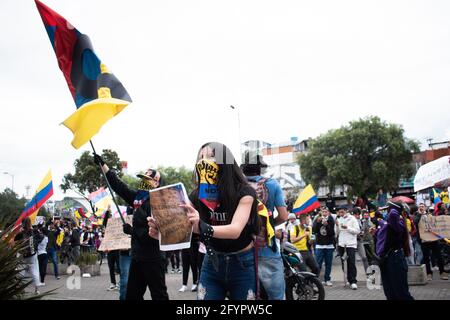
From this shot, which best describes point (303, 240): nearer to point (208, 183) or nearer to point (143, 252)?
point (143, 252)

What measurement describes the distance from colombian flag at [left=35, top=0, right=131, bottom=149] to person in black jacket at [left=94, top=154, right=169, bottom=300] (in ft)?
2.41

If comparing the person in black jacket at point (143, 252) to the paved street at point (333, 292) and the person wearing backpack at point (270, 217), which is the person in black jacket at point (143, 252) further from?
the paved street at point (333, 292)

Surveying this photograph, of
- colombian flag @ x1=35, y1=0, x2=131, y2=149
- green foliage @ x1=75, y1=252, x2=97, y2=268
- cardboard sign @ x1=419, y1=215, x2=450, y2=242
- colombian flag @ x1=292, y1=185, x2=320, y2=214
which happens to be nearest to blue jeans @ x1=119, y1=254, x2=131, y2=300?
colombian flag @ x1=35, y1=0, x2=131, y2=149

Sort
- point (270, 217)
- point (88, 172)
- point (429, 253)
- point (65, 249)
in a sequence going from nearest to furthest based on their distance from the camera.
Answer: point (270, 217)
point (429, 253)
point (65, 249)
point (88, 172)

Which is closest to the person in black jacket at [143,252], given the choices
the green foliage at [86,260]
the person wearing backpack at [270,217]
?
the person wearing backpack at [270,217]

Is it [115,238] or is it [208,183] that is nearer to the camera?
[208,183]

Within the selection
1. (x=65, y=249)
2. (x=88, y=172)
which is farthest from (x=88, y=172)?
(x=65, y=249)

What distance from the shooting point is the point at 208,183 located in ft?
10.9

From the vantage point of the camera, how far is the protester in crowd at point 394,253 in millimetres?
6273

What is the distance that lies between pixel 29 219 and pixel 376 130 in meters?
43.2

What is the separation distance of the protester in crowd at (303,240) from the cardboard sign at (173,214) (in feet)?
27.2

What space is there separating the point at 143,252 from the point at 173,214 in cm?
265

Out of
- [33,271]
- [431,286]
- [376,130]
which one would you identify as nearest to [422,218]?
[431,286]
